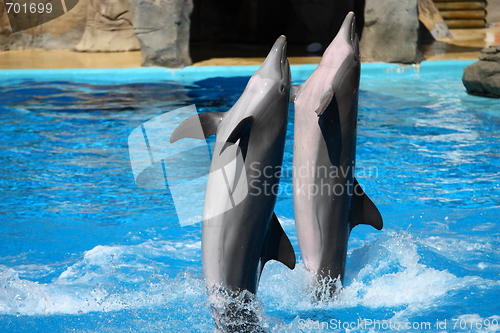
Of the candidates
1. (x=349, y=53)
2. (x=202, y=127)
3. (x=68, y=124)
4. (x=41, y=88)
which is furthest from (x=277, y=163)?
(x=41, y=88)

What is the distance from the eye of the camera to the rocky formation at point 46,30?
13266mm

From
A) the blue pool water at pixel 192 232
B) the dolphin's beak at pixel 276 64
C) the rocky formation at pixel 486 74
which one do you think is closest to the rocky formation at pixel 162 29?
the blue pool water at pixel 192 232

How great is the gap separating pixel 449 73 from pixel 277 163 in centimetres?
965

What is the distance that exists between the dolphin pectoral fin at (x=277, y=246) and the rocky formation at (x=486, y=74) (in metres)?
6.99

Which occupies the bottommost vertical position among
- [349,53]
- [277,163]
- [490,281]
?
[490,281]

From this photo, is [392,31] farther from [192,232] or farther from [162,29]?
[192,232]

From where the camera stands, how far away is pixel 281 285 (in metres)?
3.34

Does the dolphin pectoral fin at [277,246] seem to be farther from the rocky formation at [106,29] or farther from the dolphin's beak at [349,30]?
the rocky formation at [106,29]

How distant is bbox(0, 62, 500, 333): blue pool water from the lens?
3123mm

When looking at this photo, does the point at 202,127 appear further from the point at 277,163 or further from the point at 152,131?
the point at 152,131

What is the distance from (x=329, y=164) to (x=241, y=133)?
0.60 metres

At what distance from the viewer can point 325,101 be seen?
105 inches

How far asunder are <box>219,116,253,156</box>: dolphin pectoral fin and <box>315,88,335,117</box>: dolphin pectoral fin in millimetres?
381

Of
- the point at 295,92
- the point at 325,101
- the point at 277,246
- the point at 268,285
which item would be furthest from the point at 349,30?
the point at 268,285
